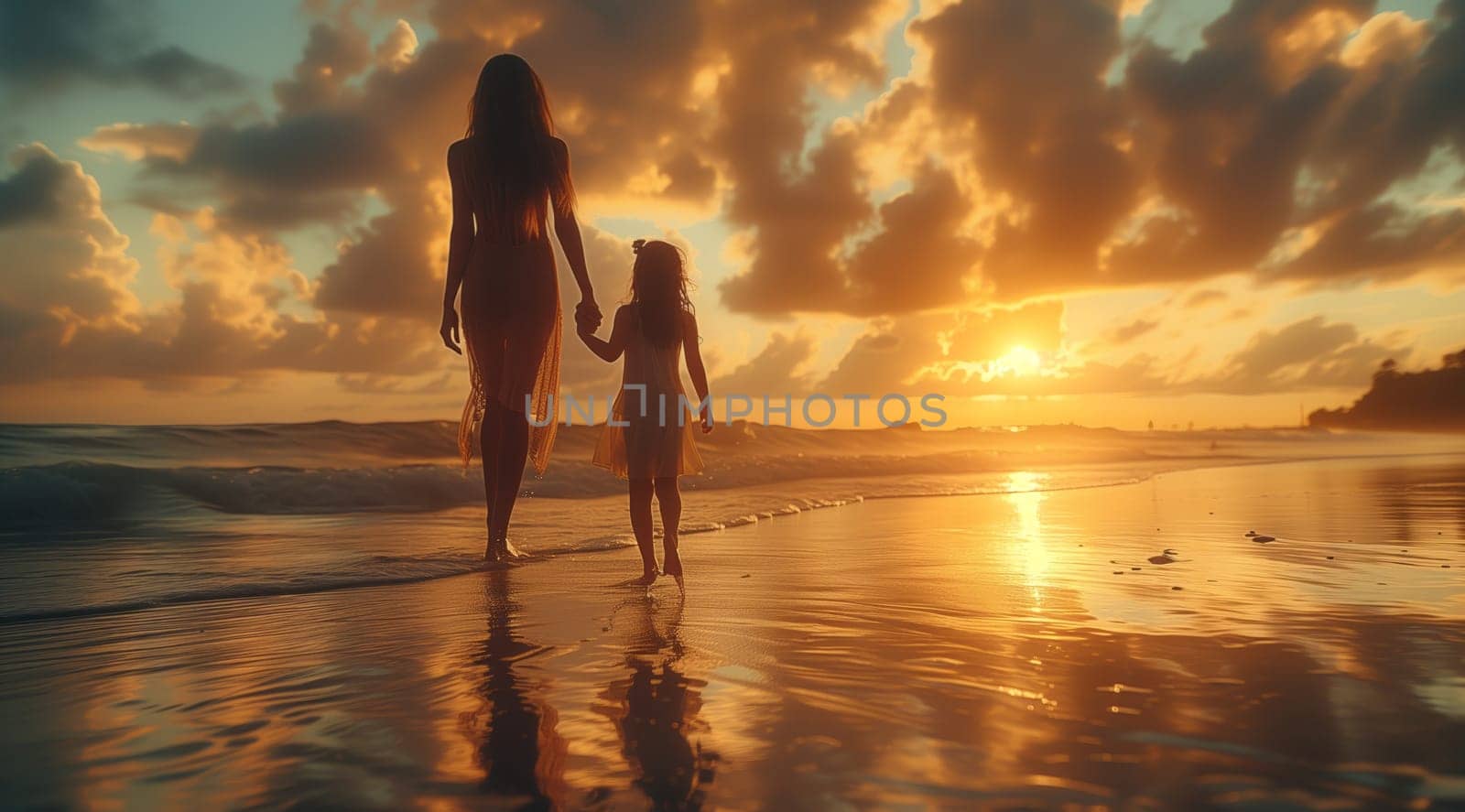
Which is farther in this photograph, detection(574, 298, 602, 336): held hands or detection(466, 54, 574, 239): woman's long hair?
detection(466, 54, 574, 239): woman's long hair

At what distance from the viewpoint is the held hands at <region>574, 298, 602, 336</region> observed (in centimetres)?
416

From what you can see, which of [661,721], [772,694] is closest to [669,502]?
[772,694]

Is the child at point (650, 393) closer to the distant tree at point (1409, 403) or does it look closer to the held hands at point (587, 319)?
the held hands at point (587, 319)

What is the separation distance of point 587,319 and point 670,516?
1.05 metres

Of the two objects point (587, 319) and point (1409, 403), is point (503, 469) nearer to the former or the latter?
point (587, 319)

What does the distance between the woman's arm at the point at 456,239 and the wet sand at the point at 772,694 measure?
1.48 m

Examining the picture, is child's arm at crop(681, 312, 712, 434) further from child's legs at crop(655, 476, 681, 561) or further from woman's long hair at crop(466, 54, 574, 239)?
woman's long hair at crop(466, 54, 574, 239)

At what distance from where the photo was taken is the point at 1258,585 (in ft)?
11.6

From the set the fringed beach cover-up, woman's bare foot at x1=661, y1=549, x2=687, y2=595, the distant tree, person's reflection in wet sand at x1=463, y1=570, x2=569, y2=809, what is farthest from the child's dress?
the distant tree

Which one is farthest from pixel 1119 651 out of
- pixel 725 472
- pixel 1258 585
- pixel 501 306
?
pixel 725 472

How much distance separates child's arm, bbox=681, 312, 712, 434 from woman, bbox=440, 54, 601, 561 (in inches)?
26.3

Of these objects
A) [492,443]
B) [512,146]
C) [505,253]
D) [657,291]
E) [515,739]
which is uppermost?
[512,146]

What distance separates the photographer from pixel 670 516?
3980 millimetres

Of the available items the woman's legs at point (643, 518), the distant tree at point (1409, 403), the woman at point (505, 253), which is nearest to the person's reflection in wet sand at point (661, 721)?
the woman's legs at point (643, 518)
